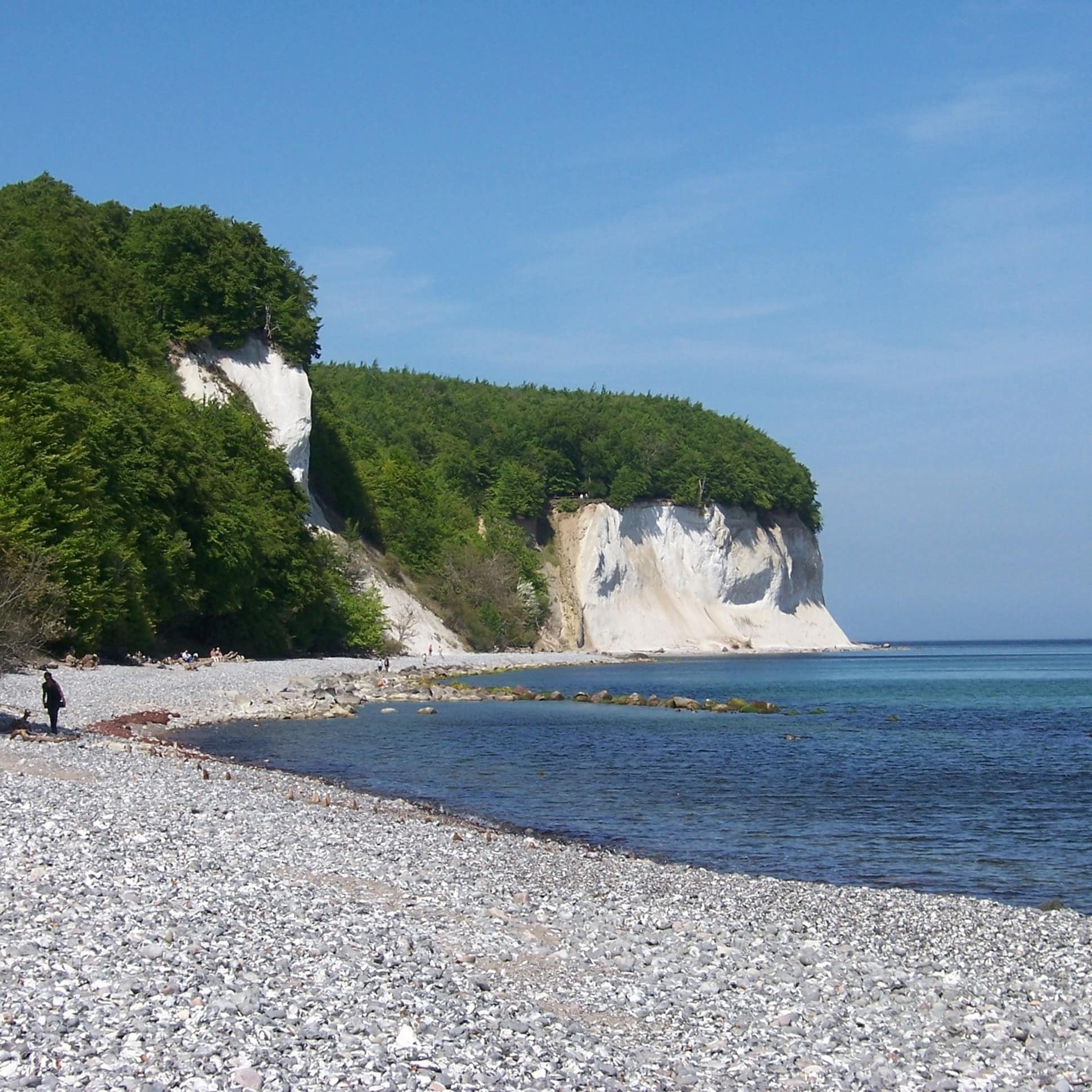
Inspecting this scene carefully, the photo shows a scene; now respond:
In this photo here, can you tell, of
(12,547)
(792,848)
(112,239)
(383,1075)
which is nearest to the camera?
(383,1075)

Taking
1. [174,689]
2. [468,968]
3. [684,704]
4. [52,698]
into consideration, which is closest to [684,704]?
[684,704]

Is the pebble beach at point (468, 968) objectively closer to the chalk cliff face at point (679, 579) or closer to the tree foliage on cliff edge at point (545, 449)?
the tree foliage on cliff edge at point (545, 449)

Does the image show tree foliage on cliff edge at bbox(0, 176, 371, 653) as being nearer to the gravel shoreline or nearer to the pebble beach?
the gravel shoreline

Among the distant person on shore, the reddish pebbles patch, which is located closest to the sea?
the reddish pebbles patch

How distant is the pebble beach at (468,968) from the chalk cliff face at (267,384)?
51.2 meters

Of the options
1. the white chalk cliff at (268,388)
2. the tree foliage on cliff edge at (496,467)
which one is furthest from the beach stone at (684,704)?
the tree foliage on cliff edge at (496,467)

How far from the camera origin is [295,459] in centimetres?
6562

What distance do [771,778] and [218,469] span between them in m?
38.6

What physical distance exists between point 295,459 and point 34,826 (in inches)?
2164

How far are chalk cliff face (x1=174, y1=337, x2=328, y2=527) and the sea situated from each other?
27.3 meters

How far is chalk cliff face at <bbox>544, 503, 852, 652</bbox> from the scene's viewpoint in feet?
325

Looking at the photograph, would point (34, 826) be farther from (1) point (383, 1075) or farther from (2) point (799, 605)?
(2) point (799, 605)

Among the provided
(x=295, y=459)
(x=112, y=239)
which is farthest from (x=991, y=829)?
(x=112, y=239)

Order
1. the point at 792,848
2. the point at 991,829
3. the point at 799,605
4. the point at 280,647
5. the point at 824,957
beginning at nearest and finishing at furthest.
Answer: the point at 824,957, the point at 792,848, the point at 991,829, the point at 280,647, the point at 799,605
